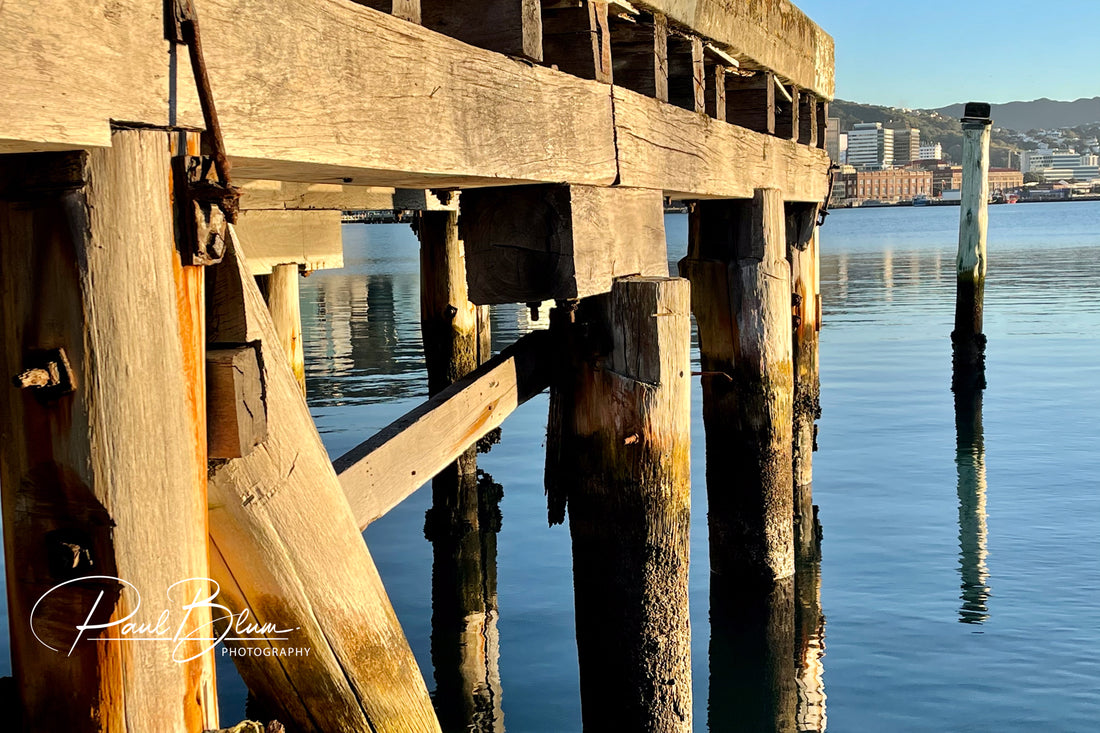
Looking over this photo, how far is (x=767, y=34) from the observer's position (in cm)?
683

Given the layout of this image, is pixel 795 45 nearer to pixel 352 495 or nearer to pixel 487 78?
pixel 487 78

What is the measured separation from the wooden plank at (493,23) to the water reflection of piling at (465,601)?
3760 mm

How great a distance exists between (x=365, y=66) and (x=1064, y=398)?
47.0 ft

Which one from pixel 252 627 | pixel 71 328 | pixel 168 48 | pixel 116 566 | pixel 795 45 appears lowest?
pixel 252 627

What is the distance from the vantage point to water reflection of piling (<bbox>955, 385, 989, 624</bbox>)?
8070mm

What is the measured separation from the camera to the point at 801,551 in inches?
350

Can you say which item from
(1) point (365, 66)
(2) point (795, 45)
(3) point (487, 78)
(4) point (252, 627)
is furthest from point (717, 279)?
(4) point (252, 627)

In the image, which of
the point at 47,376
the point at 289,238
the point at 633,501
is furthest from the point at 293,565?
the point at 289,238

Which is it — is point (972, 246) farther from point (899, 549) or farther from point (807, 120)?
point (807, 120)

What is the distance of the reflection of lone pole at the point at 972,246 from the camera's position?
17500mm

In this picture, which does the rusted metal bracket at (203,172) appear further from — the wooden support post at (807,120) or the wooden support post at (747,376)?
the wooden support post at (807,120)

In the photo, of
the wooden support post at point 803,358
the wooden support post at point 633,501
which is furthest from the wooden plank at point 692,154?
the wooden support post at point 803,358

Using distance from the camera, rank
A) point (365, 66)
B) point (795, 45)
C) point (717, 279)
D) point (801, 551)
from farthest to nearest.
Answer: point (801, 551), point (795, 45), point (717, 279), point (365, 66)

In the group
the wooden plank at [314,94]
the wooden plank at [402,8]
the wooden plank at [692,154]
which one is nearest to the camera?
the wooden plank at [314,94]
